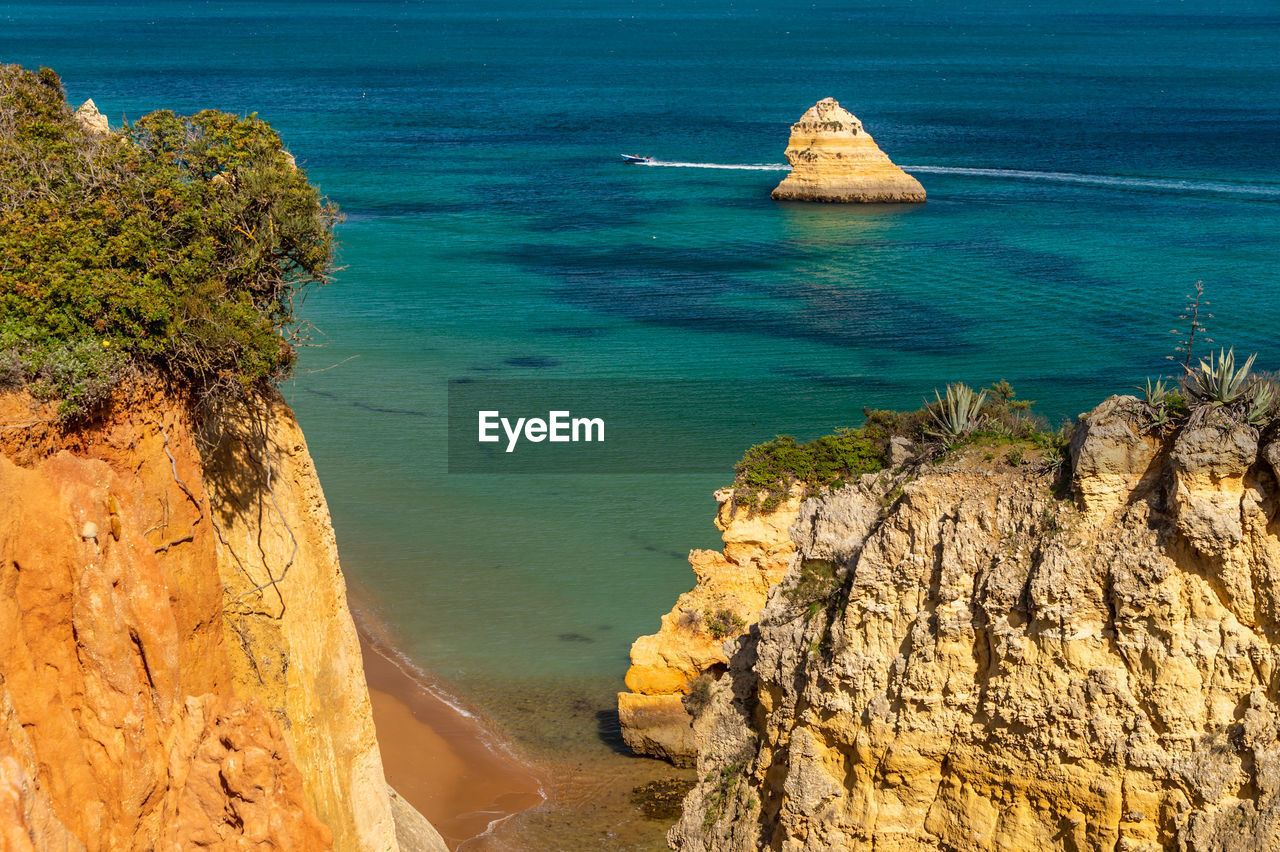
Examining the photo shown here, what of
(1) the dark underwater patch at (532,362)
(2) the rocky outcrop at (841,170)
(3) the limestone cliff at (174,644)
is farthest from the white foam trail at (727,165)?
(3) the limestone cliff at (174,644)

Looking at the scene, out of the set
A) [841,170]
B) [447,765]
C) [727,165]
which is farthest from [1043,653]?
[727,165]

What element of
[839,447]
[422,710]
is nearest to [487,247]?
[422,710]

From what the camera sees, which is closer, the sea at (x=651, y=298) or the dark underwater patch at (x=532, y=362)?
the sea at (x=651, y=298)

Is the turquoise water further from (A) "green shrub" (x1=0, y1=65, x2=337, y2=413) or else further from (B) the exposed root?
(A) "green shrub" (x1=0, y1=65, x2=337, y2=413)

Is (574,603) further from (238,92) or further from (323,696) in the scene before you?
(238,92)

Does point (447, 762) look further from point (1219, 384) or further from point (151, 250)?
point (1219, 384)

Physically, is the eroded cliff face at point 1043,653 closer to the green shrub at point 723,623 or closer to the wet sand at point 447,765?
the green shrub at point 723,623
